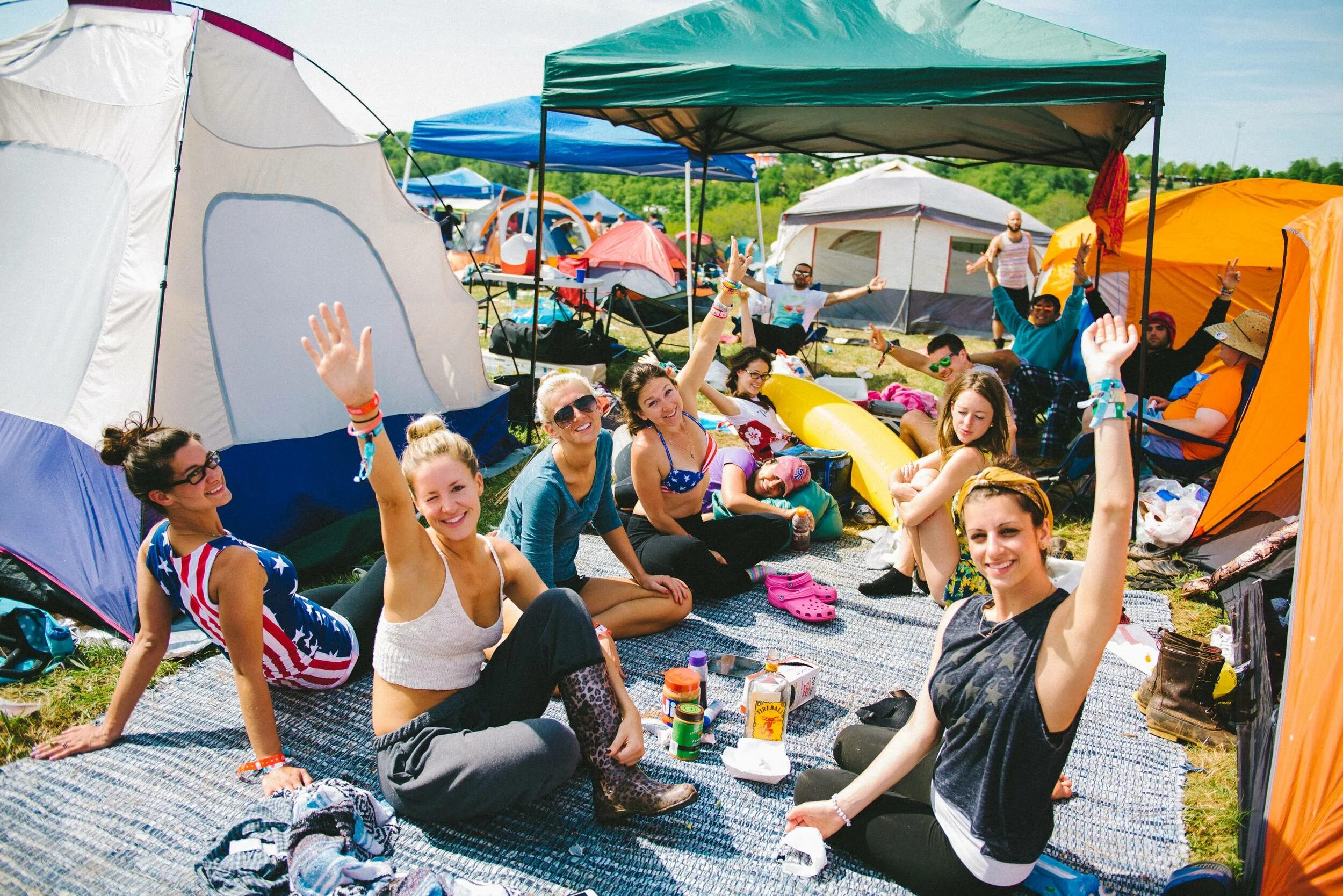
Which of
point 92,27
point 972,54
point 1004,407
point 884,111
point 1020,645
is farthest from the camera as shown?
point 884,111

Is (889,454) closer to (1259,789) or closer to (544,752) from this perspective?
(1259,789)

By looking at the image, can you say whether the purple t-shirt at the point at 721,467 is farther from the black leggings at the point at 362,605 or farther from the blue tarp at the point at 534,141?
the blue tarp at the point at 534,141

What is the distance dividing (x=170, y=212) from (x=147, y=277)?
0.30m

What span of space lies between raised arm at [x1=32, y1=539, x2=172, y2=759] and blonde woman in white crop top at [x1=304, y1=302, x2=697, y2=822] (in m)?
0.77

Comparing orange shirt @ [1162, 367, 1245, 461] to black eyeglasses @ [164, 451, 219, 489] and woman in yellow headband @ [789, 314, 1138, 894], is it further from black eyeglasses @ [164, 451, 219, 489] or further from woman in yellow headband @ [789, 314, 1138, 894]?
black eyeglasses @ [164, 451, 219, 489]

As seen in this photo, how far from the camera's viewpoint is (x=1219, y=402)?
5.07 meters

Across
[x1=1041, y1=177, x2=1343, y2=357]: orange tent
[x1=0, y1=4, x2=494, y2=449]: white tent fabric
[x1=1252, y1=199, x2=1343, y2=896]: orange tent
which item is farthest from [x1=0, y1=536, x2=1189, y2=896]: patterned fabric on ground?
[x1=1041, y1=177, x2=1343, y2=357]: orange tent

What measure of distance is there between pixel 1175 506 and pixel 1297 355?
3.19 ft

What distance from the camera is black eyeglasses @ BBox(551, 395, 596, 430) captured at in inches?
124

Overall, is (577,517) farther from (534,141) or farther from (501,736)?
(534,141)

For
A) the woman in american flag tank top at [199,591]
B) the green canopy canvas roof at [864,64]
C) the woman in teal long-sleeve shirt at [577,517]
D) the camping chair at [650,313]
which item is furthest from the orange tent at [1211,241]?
the woman in american flag tank top at [199,591]

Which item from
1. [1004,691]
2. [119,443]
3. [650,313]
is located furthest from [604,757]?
[650,313]

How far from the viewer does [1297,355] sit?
405cm

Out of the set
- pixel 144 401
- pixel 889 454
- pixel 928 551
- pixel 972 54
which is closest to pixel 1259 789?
pixel 928 551
